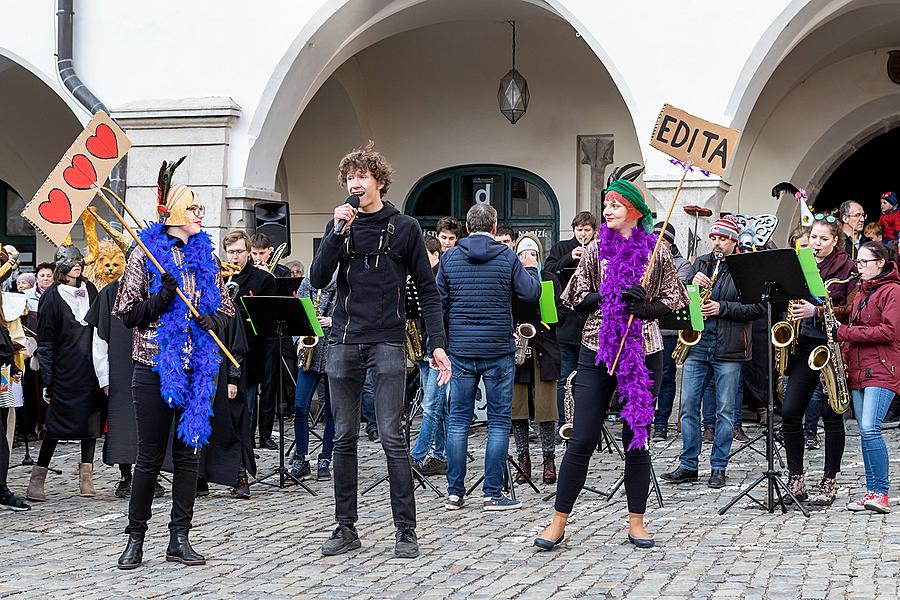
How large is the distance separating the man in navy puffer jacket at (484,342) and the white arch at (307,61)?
5.63 metres

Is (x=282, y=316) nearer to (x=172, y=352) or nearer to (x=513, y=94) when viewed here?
(x=172, y=352)

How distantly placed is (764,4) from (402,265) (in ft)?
23.3

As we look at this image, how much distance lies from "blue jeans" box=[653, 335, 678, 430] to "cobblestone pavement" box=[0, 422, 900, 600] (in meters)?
2.56

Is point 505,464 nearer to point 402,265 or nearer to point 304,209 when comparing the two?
point 402,265

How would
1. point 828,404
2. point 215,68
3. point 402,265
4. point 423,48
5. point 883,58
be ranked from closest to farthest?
1. point 402,265
2. point 828,404
3. point 215,68
4. point 883,58
5. point 423,48

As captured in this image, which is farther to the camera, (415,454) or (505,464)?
(415,454)

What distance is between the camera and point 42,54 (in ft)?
47.2

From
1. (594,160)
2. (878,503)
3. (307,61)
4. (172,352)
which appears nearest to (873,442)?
(878,503)

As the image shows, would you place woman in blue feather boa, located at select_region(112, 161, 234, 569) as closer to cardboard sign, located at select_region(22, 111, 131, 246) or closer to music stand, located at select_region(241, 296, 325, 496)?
cardboard sign, located at select_region(22, 111, 131, 246)

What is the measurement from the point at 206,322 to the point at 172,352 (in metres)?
0.26

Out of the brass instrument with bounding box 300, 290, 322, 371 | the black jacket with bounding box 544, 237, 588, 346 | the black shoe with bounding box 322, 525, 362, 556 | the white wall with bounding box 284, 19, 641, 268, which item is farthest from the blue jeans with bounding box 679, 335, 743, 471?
the white wall with bounding box 284, 19, 641, 268

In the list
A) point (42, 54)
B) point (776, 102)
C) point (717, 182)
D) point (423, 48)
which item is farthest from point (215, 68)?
point (776, 102)

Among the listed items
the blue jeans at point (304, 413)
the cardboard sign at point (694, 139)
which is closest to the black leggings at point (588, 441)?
the cardboard sign at point (694, 139)

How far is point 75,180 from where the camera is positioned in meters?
6.77
